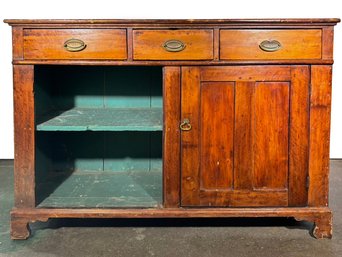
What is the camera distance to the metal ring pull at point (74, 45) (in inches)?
99.8

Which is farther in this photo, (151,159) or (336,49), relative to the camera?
(336,49)

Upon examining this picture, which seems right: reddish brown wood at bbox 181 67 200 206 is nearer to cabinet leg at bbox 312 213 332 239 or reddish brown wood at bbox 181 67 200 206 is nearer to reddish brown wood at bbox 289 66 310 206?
reddish brown wood at bbox 289 66 310 206

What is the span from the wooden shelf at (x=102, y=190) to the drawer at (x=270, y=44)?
917mm

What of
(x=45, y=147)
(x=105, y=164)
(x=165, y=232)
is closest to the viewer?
(x=165, y=232)

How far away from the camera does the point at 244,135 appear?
2.59m

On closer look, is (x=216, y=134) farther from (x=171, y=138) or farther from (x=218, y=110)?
(x=171, y=138)

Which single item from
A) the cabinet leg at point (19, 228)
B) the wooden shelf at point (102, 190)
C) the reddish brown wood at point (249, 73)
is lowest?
the cabinet leg at point (19, 228)

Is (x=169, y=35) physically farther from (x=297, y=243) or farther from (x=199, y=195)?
(x=297, y=243)

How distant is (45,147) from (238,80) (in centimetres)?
130

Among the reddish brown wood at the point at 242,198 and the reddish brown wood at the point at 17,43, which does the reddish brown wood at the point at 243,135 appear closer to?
the reddish brown wood at the point at 242,198

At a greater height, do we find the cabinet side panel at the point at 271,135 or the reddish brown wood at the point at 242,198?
the cabinet side panel at the point at 271,135

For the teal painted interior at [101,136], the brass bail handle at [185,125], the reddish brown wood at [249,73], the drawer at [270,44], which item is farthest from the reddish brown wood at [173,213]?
the drawer at [270,44]
